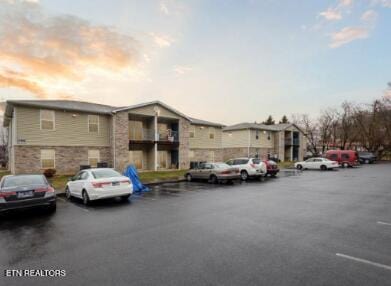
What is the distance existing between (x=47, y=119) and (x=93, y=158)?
4.92 meters

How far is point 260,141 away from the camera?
39.6 metres

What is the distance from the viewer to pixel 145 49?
17.5m

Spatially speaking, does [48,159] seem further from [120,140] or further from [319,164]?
[319,164]

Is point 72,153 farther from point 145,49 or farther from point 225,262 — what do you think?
point 225,262

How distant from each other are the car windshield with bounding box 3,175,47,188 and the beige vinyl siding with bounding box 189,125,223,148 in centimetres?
2042

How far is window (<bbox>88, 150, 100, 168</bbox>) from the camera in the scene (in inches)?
807

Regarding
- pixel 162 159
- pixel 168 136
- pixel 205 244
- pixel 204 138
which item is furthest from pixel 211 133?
pixel 205 244

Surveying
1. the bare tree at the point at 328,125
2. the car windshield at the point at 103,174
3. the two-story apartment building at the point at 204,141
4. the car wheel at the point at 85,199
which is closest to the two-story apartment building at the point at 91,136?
the two-story apartment building at the point at 204,141

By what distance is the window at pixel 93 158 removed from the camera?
20.5 metres

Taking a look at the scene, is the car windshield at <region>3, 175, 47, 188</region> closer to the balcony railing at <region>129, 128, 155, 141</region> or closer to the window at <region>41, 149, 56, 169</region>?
the window at <region>41, 149, 56, 169</region>

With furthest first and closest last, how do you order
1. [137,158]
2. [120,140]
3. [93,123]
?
[137,158]
[120,140]
[93,123]

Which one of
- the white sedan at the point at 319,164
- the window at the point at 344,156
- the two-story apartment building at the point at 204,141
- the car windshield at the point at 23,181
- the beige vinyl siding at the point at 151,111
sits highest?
the beige vinyl siding at the point at 151,111

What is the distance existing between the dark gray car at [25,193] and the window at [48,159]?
36.2 ft

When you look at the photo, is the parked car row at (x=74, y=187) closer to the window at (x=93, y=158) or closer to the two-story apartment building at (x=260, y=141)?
the window at (x=93, y=158)
